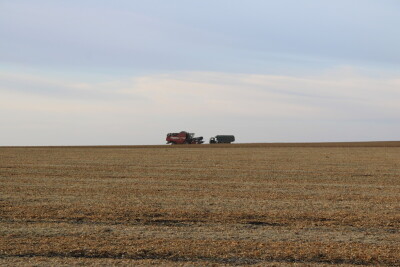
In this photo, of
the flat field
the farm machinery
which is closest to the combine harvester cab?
the farm machinery

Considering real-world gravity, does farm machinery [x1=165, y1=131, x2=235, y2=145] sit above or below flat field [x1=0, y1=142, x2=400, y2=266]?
above

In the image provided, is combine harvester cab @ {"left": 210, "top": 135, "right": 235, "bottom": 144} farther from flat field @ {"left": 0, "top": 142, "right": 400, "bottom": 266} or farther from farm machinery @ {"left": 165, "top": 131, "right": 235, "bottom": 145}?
flat field @ {"left": 0, "top": 142, "right": 400, "bottom": 266}

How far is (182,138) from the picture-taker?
9006cm

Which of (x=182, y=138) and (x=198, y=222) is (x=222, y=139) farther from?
(x=198, y=222)

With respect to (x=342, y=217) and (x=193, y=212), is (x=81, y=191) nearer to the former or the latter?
(x=193, y=212)

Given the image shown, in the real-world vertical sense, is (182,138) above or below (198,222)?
above

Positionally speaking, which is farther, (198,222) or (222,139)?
(222,139)

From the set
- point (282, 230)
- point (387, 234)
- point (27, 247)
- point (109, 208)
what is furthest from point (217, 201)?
point (27, 247)

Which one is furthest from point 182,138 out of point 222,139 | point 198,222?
point 198,222

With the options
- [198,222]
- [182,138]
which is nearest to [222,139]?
[182,138]

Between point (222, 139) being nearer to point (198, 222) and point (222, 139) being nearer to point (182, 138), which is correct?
point (182, 138)

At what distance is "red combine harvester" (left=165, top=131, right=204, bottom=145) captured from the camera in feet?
295

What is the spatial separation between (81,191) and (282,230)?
905 centimetres

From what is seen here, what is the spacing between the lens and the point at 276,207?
15.6m
